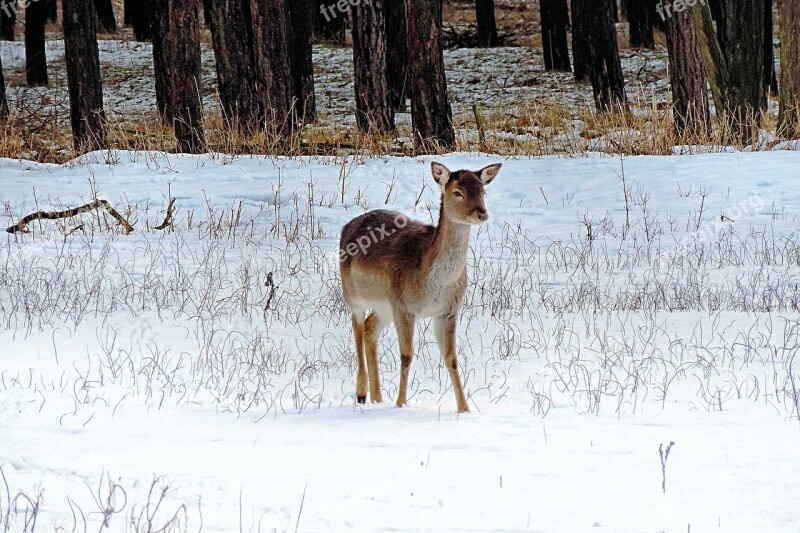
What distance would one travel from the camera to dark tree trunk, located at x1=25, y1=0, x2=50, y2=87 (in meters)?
28.6

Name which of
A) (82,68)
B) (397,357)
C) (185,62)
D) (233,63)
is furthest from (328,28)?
(397,357)

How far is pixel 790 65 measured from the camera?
1494cm

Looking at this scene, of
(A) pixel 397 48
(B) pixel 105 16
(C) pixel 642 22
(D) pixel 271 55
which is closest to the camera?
(D) pixel 271 55

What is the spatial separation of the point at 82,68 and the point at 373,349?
12.9 m

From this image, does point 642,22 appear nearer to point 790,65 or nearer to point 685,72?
point 685,72

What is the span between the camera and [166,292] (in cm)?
850

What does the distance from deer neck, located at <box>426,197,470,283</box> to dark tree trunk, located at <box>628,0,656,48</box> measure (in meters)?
29.9

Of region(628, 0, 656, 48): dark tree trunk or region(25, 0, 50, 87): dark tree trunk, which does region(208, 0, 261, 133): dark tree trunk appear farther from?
region(628, 0, 656, 48): dark tree trunk

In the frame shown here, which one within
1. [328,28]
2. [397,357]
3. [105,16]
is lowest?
[397,357]

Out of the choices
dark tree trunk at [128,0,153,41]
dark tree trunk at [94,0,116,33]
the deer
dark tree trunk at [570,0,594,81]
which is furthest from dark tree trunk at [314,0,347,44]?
the deer

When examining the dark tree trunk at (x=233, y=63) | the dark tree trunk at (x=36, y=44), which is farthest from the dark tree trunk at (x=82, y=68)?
the dark tree trunk at (x=36, y=44)

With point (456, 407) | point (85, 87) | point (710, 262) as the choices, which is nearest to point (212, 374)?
point (456, 407)

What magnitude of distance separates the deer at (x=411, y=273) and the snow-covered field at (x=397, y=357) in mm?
339

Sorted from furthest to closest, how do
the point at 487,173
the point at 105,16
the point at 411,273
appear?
the point at 105,16 → the point at 487,173 → the point at 411,273
